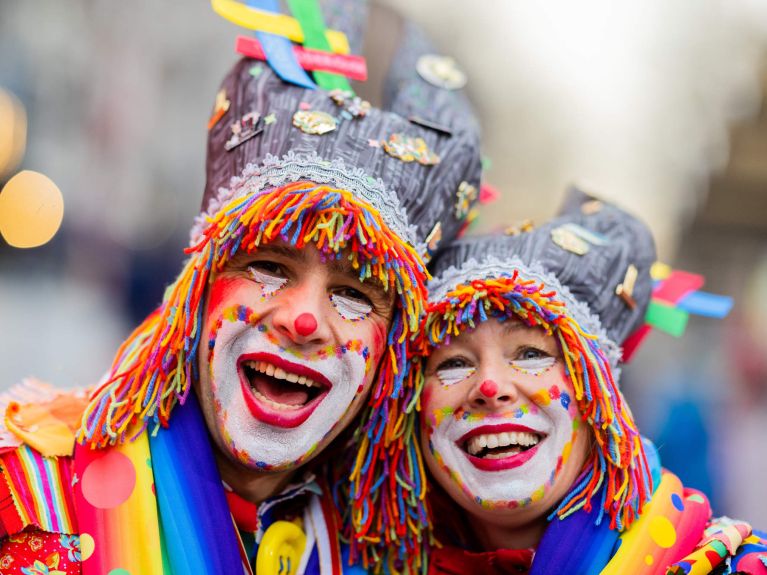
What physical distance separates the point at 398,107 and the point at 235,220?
0.83 m

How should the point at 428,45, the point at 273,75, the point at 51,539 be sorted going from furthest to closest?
the point at 428,45 < the point at 273,75 < the point at 51,539

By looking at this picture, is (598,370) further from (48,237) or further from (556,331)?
(48,237)

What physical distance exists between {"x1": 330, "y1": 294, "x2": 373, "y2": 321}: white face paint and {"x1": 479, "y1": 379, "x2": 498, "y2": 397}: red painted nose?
0.32 meters

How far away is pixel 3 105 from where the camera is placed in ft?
15.0

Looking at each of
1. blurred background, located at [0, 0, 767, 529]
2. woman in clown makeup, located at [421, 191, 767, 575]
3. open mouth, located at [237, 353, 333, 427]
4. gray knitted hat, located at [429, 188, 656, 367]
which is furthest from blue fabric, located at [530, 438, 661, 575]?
blurred background, located at [0, 0, 767, 529]

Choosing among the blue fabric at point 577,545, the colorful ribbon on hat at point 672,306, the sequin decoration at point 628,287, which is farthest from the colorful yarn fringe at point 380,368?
the colorful ribbon on hat at point 672,306

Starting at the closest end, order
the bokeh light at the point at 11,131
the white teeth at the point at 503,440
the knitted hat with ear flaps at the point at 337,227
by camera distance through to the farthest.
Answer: the knitted hat with ear flaps at the point at 337,227, the white teeth at the point at 503,440, the bokeh light at the point at 11,131

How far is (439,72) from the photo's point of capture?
2.56 metres

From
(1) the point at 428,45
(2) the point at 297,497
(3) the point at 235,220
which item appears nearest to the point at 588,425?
Answer: (2) the point at 297,497

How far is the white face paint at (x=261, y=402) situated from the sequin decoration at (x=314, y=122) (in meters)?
0.49

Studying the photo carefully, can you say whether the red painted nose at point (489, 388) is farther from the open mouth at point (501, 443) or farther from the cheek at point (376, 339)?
the cheek at point (376, 339)

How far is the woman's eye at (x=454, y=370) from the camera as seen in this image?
1.98 meters

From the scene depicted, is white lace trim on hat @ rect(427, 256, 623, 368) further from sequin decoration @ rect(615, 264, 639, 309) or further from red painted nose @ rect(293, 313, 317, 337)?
red painted nose @ rect(293, 313, 317, 337)

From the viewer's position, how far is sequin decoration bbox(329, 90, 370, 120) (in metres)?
2.03
